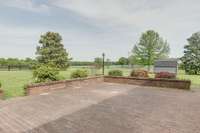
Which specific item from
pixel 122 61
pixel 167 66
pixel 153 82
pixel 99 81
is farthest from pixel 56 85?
pixel 122 61

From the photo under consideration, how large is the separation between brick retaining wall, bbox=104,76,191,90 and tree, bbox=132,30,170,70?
19651 millimetres

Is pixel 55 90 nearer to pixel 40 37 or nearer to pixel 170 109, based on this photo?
pixel 170 109

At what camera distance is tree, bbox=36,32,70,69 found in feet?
92.8

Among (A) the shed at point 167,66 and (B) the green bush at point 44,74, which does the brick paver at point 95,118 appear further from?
(A) the shed at point 167,66

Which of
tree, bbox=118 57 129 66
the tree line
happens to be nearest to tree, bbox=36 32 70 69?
the tree line

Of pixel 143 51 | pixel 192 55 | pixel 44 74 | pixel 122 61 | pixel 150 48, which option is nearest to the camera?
pixel 44 74

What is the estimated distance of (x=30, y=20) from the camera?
13633 millimetres

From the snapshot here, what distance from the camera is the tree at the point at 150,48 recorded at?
29922mm

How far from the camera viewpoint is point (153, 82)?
10.9 m

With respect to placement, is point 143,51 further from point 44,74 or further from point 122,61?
point 122,61

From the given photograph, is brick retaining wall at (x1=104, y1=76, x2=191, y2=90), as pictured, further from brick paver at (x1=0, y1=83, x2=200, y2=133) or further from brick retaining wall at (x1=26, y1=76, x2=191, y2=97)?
brick paver at (x1=0, y1=83, x2=200, y2=133)

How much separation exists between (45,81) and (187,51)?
28.8 meters

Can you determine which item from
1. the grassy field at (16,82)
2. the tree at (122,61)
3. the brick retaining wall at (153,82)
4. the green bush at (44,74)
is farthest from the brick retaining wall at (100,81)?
the tree at (122,61)

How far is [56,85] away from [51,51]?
844 inches
